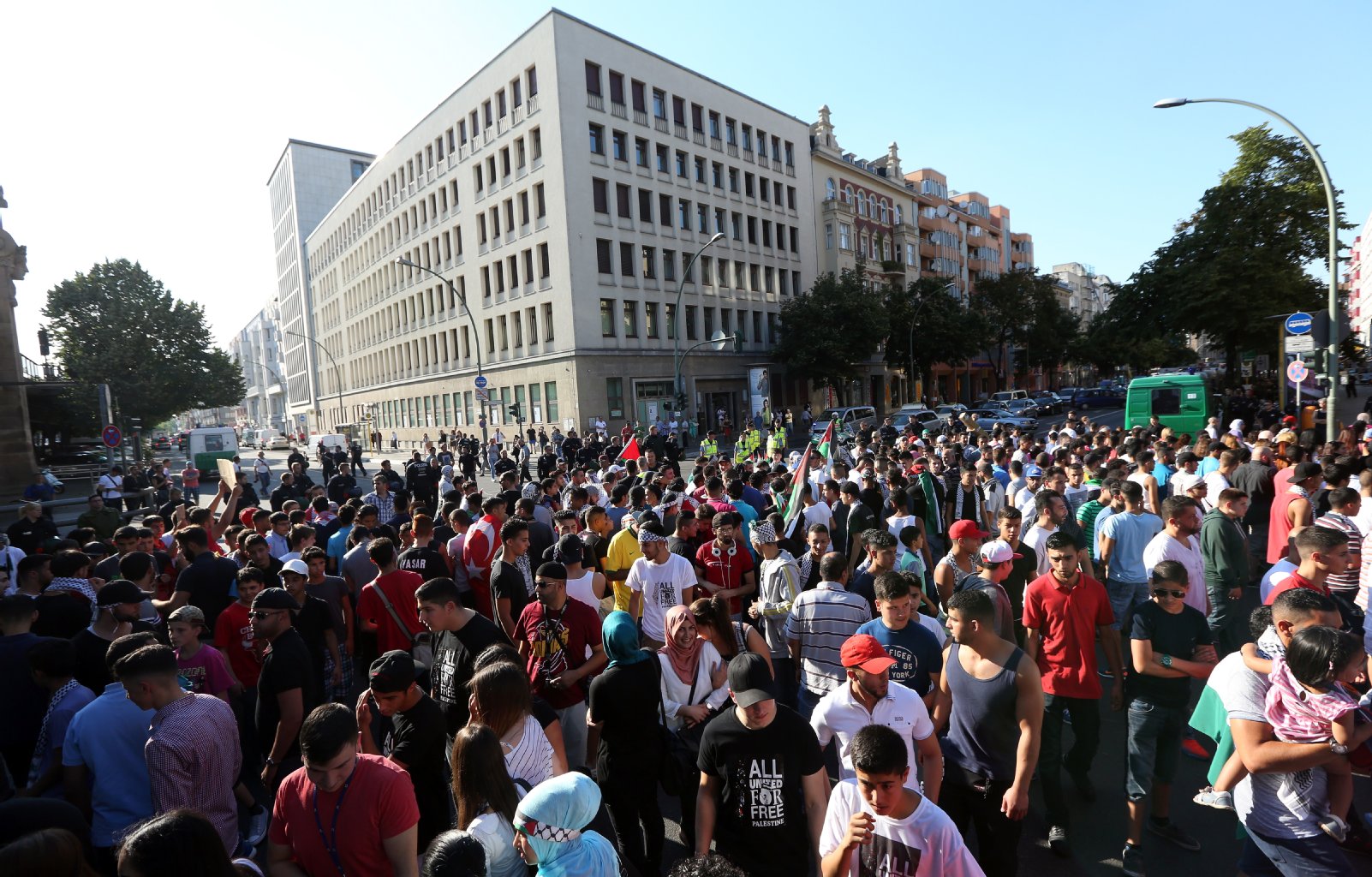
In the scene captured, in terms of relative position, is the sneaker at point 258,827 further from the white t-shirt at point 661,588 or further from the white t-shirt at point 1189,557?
the white t-shirt at point 1189,557

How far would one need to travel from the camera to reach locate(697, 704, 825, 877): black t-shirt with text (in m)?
2.93

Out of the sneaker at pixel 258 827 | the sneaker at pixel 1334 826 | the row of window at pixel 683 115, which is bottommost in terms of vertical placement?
the sneaker at pixel 258 827

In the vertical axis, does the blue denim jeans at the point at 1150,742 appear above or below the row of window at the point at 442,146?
below

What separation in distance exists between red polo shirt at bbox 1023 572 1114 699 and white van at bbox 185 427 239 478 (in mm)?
40937

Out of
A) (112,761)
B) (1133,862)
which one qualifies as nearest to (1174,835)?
(1133,862)

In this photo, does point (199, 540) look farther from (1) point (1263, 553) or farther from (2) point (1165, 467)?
(1) point (1263, 553)

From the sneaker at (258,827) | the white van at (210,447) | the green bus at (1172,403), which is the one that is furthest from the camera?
the white van at (210,447)

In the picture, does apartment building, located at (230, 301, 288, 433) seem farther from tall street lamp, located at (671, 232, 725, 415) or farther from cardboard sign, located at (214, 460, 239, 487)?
cardboard sign, located at (214, 460, 239, 487)

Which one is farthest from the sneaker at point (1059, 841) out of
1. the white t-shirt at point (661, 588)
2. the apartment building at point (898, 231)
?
the apartment building at point (898, 231)

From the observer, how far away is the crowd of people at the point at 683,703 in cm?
254

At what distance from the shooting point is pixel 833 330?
137 feet

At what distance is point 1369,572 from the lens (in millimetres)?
4984

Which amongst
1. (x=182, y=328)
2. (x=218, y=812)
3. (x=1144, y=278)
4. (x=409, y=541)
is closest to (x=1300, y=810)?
(x=218, y=812)

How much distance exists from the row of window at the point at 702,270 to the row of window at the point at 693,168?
4482 mm
